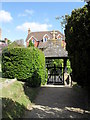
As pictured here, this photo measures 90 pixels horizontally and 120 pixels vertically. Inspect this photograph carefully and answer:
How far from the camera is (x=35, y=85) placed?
38.5 feet

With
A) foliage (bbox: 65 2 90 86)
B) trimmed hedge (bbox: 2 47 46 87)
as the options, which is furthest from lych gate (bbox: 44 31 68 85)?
foliage (bbox: 65 2 90 86)

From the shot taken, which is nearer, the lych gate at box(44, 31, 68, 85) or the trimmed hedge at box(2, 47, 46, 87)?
the trimmed hedge at box(2, 47, 46, 87)

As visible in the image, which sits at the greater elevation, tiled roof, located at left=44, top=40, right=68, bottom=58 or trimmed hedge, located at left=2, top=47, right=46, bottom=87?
tiled roof, located at left=44, top=40, right=68, bottom=58

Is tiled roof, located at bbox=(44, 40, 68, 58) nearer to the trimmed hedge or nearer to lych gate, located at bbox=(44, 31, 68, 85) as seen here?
lych gate, located at bbox=(44, 31, 68, 85)

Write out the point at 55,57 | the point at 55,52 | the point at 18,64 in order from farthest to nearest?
the point at 55,52 → the point at 55,57 → the point at 18,64

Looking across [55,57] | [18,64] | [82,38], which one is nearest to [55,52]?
[55,57]

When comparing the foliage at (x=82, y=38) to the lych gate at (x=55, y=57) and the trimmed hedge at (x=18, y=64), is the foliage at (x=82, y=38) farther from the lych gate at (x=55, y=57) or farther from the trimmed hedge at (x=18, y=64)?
the lych gate at (x=55, y=57)

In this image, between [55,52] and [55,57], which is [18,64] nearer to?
[55,57]

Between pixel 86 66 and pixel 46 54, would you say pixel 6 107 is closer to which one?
pixel 86 66

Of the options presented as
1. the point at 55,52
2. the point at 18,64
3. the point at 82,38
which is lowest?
the point at 18,64

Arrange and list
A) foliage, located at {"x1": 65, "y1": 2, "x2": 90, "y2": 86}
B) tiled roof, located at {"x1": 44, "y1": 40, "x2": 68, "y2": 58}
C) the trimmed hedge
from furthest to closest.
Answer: tiled roof, located at {"x1": 44, "y1": 40, "x2": 68, "y2": 58}
the trimmed hedge
foliage, located at {"x1": 65, "y1": 2, "x2": 90, "y2": 86}

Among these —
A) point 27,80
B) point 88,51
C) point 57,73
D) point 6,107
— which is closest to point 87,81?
point 88,51

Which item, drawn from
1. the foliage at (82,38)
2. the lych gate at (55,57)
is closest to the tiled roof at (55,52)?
the lych gate at (55,57)

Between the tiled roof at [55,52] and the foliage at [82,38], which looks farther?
the tiled roof at [55,52]
